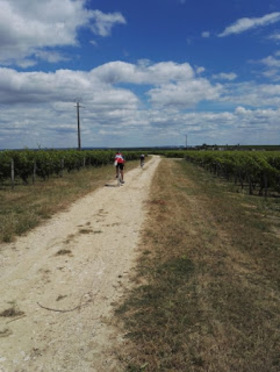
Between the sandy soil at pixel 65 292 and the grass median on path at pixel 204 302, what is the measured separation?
0.29 m

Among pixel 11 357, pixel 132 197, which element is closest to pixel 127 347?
pixel 11 357

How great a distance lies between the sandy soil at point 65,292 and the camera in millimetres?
3014

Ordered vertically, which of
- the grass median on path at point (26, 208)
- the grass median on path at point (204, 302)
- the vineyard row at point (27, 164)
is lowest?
the grass median on path at point (204, 302)

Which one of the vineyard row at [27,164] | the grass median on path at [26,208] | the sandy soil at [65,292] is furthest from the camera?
the vineyard row at [27,164]

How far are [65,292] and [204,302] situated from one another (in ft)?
6.39

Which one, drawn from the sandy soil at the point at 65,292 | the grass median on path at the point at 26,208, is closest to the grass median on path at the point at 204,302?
the sandy soil at the point at 65,292

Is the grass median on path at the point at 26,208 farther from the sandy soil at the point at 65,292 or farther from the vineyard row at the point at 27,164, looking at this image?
the vineyard row at the point at 27,164

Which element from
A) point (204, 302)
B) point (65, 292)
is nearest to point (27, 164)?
point (65, 292)

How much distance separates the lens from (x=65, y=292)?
14.0ft

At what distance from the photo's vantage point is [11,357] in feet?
9.71

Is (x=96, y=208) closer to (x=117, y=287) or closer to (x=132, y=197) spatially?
(x=132, y=197)

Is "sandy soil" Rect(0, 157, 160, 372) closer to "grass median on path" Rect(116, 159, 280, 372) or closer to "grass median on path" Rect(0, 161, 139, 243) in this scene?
"grass median on path" Rect(116, 159, 280, 372)

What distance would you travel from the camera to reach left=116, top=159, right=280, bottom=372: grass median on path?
3.04 m

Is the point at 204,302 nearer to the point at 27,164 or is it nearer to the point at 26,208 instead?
the point at 26,208
